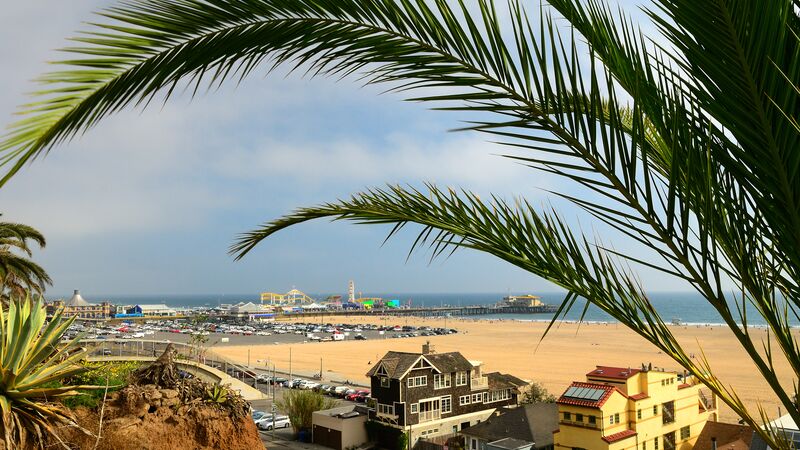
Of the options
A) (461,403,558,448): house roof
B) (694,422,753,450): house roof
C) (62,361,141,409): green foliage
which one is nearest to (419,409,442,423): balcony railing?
(461,403,558,448): house roof

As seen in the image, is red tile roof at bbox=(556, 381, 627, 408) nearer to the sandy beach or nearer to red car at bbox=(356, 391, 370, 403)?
the sandy beach

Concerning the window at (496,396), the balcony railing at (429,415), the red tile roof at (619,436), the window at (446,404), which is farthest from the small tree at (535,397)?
the red tile roof at (619,436)

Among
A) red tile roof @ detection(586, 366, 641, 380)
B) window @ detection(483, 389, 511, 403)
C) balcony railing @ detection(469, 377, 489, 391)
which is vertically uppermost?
red tile roof @ detection(586, 366, 641, 380)

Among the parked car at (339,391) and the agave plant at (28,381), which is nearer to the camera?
the agave plant at (28,381)

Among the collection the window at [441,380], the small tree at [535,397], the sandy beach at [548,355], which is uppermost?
the window at [441,380]

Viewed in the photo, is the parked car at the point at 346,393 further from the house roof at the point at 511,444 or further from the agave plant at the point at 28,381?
the agave plant at the point at 28,381
